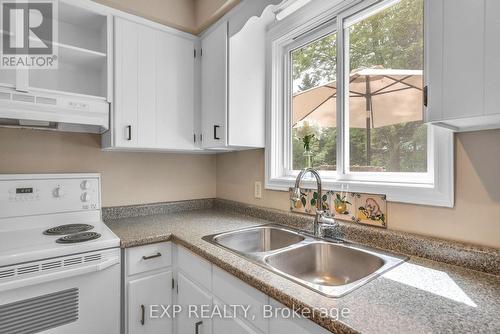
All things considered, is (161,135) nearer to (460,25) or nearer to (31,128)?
(31,128)

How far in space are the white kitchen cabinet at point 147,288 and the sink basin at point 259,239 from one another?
0.37 metres

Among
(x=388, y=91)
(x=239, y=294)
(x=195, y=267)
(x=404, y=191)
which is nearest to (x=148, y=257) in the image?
(x=195, y=267)

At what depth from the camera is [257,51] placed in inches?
75.5

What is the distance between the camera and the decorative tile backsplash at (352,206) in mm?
Result: 1288

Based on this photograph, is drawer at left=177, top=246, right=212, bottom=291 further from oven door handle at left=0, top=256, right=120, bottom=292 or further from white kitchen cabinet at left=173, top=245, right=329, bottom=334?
oven door handle at left=0, top=256, right=120, bottom=292

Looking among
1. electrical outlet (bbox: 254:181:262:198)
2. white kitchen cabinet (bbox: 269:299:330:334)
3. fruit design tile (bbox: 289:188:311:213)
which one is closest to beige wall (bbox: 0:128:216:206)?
electrical outlet (bbox: 254:181:262:198)

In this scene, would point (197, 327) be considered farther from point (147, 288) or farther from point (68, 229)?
point (68, 229)

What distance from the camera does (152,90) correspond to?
5.98ft

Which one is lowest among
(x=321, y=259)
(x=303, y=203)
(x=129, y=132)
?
(x=321, y=259)

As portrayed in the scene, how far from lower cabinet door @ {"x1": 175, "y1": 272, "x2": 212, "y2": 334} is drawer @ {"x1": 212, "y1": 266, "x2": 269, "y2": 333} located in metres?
0.12

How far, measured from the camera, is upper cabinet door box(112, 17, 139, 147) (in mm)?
1678

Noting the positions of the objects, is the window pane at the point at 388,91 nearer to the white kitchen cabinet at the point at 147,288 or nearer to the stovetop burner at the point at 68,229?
the white kitchen cabinet at the point at 147,288

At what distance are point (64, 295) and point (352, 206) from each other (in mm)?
1490

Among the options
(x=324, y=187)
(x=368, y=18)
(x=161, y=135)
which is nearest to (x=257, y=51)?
(x=368, y=18)
